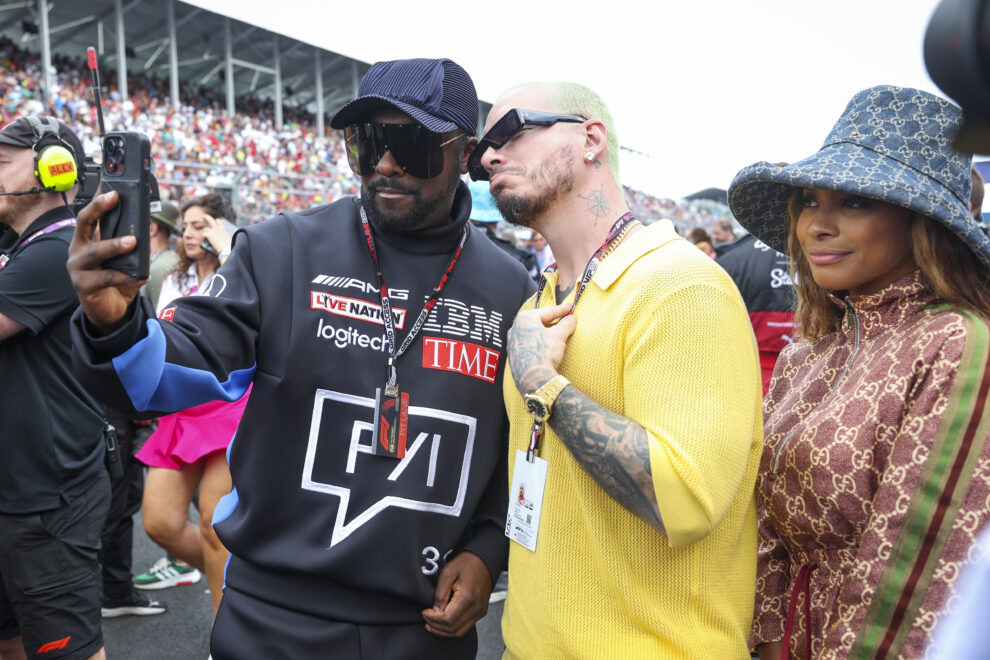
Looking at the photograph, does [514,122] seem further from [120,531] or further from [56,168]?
[120,531]

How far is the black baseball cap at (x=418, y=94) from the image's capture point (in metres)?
1.92

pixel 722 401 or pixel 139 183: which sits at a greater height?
pixel 139 183

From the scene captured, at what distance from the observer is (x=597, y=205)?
1778 millimetres

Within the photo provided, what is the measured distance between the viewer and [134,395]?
1.42 m

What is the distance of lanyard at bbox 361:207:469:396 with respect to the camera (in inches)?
71.1

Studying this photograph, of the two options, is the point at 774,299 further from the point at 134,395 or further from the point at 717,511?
the point at 134,395

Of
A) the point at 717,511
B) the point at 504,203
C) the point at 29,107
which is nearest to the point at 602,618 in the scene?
the point at 717,511

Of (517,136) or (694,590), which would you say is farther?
(517,136)

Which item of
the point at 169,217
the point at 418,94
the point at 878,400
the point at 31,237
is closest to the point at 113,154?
the point at 418,94

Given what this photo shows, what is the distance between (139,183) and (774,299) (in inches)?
166

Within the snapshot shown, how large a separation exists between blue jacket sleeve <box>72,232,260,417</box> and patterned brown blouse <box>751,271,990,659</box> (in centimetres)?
127

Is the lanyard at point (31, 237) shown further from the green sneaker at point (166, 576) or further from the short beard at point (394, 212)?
the green sneaker at point (166, 576)

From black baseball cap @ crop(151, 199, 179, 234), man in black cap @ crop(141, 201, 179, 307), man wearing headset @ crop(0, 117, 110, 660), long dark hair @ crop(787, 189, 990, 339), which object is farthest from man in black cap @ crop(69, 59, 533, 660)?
black baseball cap @ crop(151, 199, 179, 234)

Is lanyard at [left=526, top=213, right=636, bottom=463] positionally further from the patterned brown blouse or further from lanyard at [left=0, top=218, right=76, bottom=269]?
lanyard at [left=0, top=218, right=76, bottom=269]
